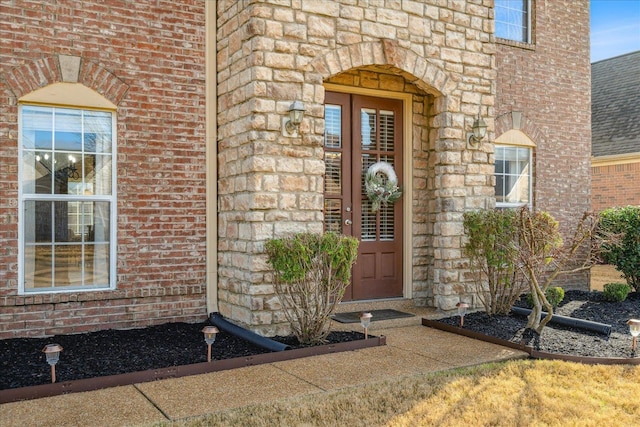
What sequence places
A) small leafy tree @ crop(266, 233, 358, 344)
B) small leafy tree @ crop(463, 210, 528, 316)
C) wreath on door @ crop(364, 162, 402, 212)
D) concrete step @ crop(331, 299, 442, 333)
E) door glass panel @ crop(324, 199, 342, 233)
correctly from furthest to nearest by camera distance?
wreath on door @ crop(364, 162, 402, 212), door glass panel @ crop(324, 199, 342, 233), small leafy tree @ crop(463, 210, 528, 316), concrete step @ crop(331, 299, 442, 333), small leafy tree @ crop(266, 233, 358, 344)

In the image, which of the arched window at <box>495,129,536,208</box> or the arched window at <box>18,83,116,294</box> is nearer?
the arched window at <box>18,83,116,294</box>

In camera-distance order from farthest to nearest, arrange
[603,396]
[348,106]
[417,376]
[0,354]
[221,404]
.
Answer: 1. [348,106]
2. [0,354]
3. [417,376]
4. [603,396]
5. [221,404]

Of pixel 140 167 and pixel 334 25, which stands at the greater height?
pixel 334 25

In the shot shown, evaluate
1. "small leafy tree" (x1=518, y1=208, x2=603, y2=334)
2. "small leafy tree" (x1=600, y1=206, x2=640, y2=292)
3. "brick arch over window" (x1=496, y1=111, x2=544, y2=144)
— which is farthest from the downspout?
"small leafy tree" (x1=600, y1=206, x2=640, y2=292)

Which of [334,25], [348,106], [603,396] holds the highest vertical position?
[334,25]

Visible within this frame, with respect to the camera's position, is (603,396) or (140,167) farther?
(140,167)

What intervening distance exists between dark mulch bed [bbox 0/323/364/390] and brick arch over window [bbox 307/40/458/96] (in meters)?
2.97

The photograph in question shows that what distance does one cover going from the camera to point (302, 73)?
6.07m

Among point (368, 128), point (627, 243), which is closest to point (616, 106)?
point (627, 243)

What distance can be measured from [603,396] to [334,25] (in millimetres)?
4565

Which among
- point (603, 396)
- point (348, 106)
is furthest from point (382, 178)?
point (603, 396)

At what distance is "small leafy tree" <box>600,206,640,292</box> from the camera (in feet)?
30.2

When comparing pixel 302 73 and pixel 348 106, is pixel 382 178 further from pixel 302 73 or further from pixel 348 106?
pixel 302 73

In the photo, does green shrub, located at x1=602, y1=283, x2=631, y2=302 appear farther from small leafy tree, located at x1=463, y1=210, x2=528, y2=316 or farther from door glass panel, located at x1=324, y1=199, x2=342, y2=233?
door glass panel, located at x1=324, y1=199, x2=342, y2=233
